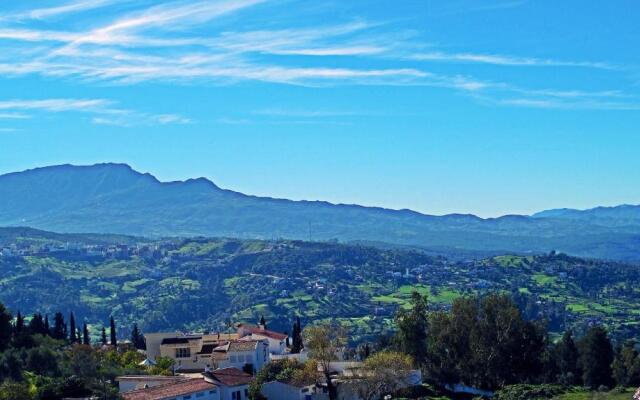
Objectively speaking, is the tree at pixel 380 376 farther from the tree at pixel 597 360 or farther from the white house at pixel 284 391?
the tree at pixel 597 360

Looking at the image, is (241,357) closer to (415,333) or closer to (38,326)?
(415,333)

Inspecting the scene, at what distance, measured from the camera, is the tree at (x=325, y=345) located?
7422 centimetres

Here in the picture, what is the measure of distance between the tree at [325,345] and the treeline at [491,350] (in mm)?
11461

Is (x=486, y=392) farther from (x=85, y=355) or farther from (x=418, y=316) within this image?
(x=85, y=355)

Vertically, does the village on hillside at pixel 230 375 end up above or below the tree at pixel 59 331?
below

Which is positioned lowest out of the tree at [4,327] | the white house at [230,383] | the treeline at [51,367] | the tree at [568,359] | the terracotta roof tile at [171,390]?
the tree at [568,359]

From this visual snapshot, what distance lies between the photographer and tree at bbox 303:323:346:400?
244ft

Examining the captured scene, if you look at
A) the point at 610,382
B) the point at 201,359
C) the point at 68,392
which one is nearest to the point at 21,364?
the point at 68,392

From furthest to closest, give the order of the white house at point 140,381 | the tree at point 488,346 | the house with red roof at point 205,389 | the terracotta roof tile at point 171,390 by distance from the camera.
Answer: the tree at point 488,346 < the white house at point 140,381 < the house with red roof at point 205,389 < the terracotta roof tile at point 171,390

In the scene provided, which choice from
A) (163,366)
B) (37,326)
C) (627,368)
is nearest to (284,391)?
(163,366)

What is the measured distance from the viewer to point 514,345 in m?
82.2

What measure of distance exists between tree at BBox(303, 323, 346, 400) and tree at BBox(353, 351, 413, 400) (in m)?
2.19

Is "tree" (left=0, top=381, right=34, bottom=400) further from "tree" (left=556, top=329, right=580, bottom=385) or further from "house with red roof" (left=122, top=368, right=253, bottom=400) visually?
"tree" (left=556, top=329, right=580, bottom=385)

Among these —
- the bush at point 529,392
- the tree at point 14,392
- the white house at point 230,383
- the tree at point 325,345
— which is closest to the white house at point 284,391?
the white house at point 230,383
